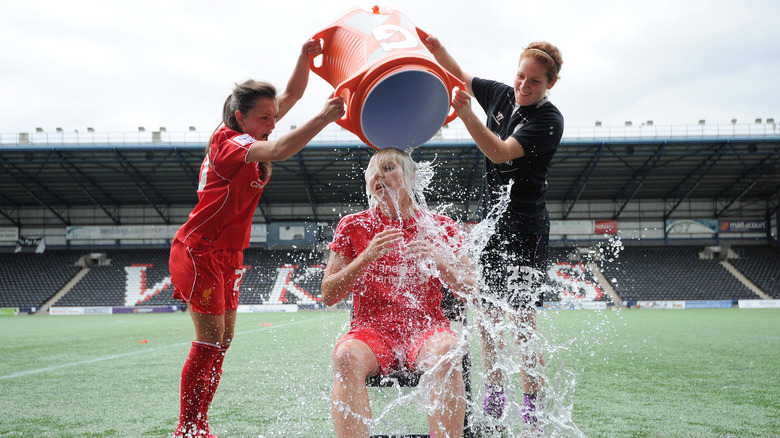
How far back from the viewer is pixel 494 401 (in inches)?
104

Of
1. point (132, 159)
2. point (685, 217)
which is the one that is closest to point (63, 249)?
point (132, 159)

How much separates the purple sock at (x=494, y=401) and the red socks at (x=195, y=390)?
1.39 meters

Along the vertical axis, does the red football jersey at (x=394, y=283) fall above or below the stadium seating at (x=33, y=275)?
above

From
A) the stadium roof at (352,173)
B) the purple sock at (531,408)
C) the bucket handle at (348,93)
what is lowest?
the purple sock at (531,408)

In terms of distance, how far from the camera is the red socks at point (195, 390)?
2.44 metres

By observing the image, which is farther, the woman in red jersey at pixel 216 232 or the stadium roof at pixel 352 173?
the stadium roof at pixel 352 173

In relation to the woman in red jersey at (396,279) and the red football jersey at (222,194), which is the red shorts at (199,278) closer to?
the red football jersey at (222,194)

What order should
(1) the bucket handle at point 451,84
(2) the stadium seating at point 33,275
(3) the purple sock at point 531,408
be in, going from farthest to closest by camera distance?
(2) the stadium seating at point 33,275
(3) the purple sock at point 531,408
(1) the bucket handle at point 451,84

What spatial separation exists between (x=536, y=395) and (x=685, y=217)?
3194 centimetres

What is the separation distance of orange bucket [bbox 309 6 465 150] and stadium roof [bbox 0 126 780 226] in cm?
1974

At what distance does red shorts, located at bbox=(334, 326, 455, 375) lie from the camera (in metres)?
2.00

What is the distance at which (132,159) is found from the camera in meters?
24.9

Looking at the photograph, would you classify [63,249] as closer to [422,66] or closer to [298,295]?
[298,295]

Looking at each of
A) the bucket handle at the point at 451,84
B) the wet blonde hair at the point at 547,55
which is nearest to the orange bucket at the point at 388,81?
the bucket handle at the point at 451,84
